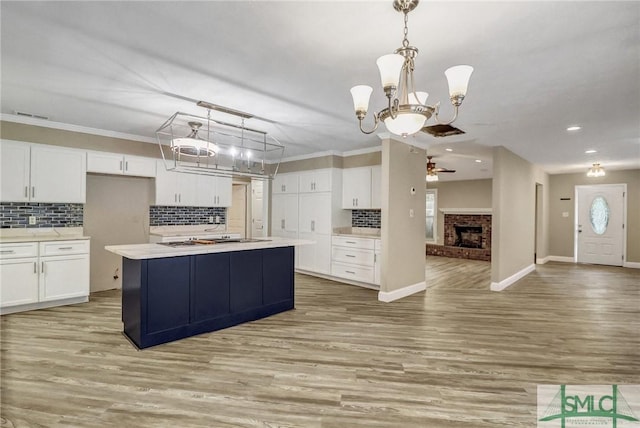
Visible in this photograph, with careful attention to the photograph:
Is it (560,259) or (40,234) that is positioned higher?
(40,234)

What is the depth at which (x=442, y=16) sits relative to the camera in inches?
74.8

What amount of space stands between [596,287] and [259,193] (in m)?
6.82

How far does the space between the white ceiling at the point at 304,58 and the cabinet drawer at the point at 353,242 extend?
6.39 feet

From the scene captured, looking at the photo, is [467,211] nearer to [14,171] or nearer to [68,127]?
[68,127]

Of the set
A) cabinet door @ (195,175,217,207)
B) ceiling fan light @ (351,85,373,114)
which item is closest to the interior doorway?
cabinet door @ (195,175,217,207)

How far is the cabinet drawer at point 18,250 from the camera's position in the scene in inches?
Answer: 143

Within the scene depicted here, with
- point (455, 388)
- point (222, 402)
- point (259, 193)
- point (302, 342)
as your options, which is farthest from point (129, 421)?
point (259, 193)

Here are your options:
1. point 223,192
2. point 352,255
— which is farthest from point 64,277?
point 352,255

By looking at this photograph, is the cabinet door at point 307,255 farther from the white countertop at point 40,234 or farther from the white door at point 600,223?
the white door at point 600,223

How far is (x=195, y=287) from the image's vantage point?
3211 mm

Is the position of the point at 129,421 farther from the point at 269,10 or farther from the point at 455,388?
the point at 269,10

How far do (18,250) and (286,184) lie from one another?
4190 mm

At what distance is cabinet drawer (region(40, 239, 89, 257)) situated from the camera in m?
3.91

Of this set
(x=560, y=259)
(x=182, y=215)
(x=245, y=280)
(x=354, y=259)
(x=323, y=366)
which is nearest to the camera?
(x=323, y=366)
